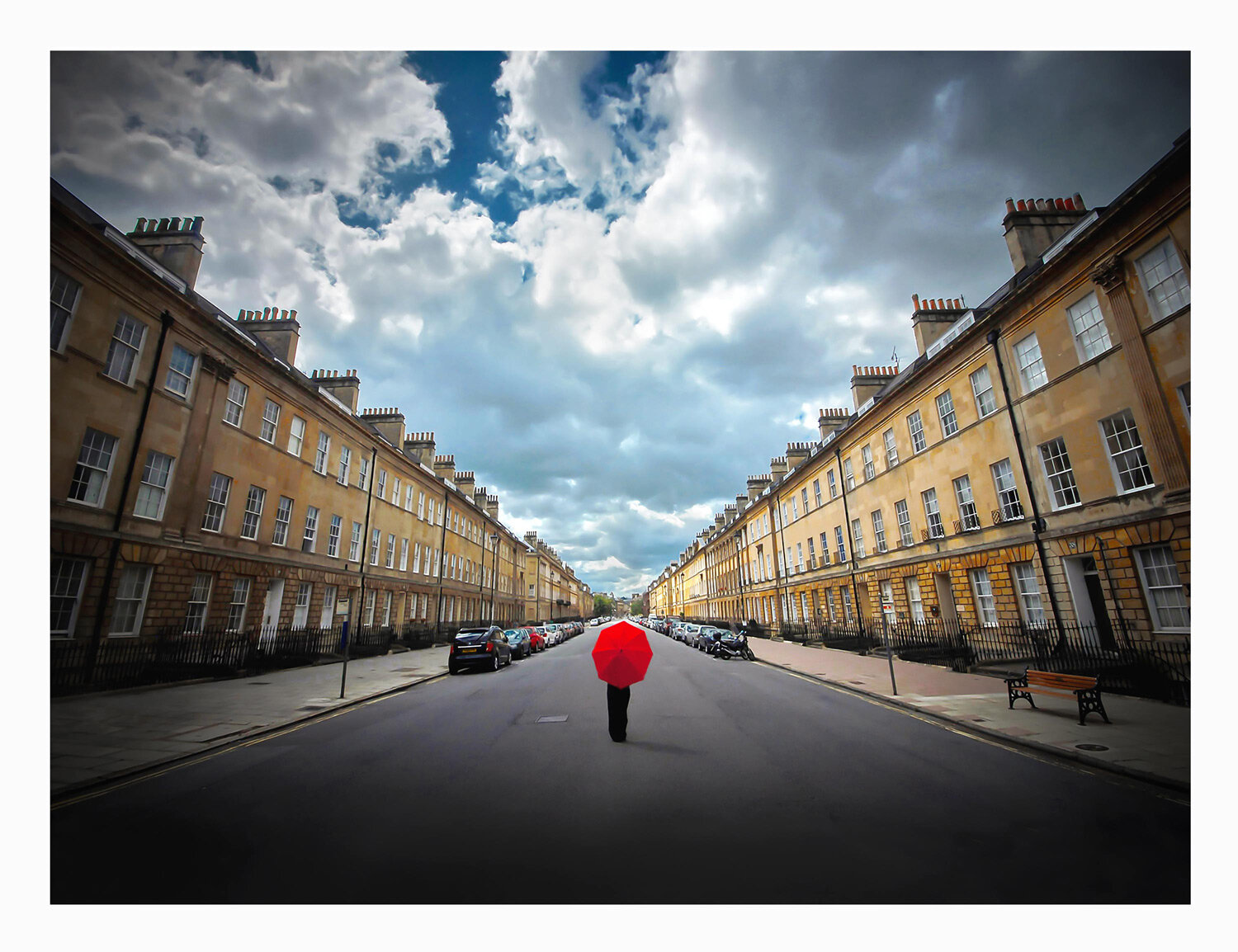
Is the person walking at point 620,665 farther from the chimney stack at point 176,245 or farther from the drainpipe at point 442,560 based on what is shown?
the drainpipe at point 442,560

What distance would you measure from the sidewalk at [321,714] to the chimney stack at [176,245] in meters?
12.7

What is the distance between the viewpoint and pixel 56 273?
1030 cm

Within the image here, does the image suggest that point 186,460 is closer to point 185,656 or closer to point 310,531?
point 185,656

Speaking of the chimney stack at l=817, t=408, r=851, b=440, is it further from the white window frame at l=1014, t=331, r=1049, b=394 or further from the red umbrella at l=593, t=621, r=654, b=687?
the red umbrella at l=593, t=621, r=654, b=687

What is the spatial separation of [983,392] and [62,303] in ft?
81.9

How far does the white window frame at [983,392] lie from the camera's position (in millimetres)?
16109

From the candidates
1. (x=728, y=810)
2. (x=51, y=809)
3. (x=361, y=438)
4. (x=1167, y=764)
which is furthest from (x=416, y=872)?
(x=361, y=438)

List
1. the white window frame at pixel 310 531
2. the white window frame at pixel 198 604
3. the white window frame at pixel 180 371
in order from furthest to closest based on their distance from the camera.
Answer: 1. the white window frame at pixel 310 531
2. the white window frame at pixel 198 604
3. the white window frame at pixel 180 371

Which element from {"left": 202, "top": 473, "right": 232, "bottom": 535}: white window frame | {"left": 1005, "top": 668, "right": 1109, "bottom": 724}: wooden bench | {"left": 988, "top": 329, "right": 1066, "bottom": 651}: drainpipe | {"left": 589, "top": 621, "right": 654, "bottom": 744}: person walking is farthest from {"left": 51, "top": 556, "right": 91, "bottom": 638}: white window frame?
{"left": 988, "top": 329, "right": 1066, "bottom": 651}: drainpipe

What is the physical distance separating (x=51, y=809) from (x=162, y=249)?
695 inches

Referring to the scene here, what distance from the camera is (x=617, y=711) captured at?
6859 millimetres

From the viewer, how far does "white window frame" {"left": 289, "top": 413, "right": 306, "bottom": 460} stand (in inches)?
781

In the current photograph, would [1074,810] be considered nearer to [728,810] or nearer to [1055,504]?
[728,810]

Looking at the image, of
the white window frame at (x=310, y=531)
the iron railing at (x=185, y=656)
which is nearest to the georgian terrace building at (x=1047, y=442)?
the iron railing at (x=185, y=656)
